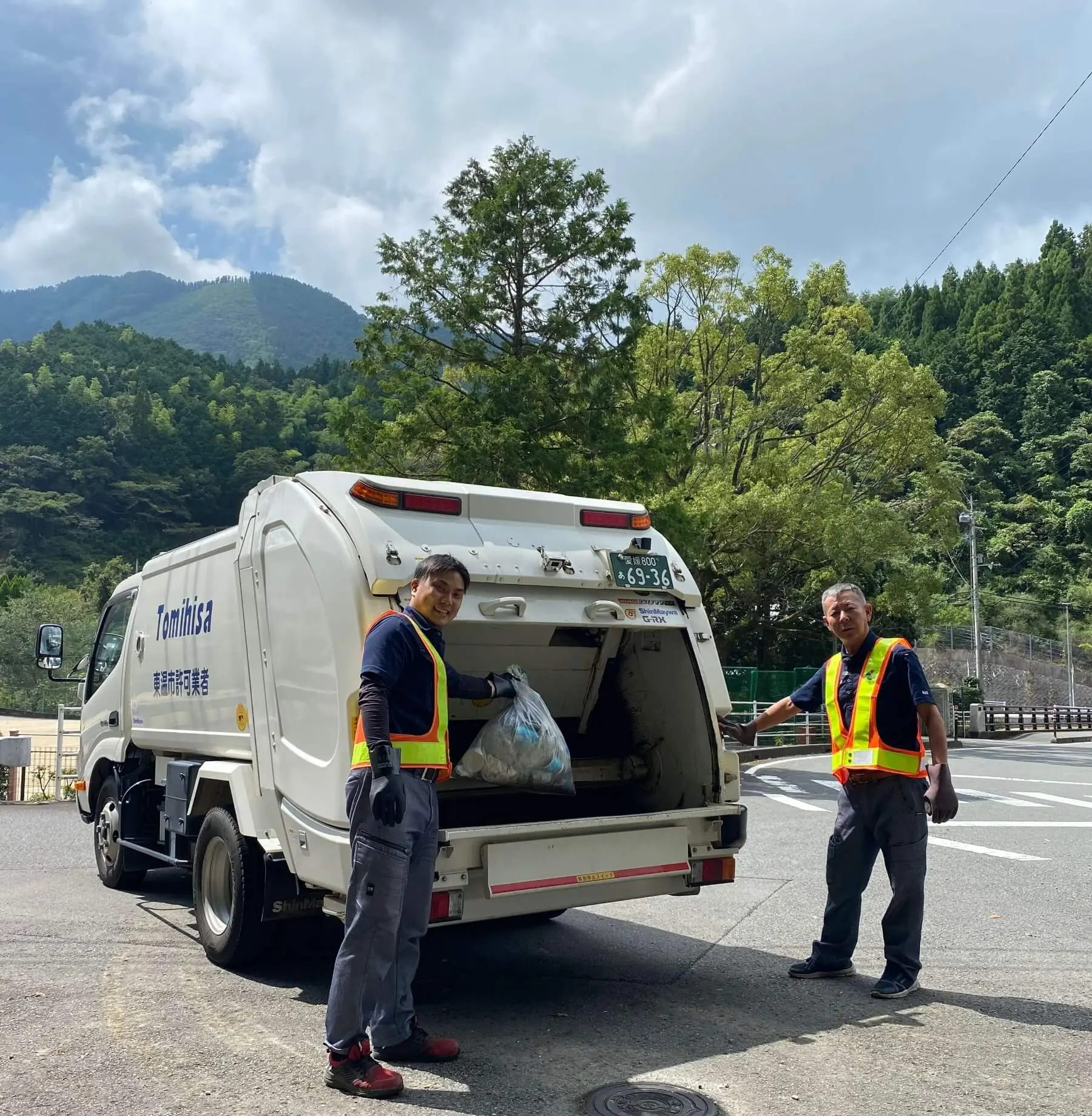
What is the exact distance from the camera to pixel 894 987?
5.18m

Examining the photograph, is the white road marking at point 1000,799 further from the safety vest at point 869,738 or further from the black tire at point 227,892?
the black tire at point 227,892

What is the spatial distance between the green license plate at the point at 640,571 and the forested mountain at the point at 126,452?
81.6m

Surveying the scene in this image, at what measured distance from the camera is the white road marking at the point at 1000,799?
13680 mm

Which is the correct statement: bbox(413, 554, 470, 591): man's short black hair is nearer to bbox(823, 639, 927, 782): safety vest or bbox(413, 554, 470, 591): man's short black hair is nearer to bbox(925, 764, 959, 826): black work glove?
bbox(823, 639, 927, 782): safety vest

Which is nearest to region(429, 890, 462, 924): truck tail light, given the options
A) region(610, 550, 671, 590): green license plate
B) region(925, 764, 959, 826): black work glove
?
region(610, 550, 671, 590): green license plate

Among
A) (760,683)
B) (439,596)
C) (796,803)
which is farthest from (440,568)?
(760,683)

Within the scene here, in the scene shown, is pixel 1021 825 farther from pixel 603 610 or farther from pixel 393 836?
pixel 393 836

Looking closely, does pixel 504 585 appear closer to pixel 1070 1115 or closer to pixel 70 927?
pixel 1070 1115

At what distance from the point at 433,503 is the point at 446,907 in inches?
73.5

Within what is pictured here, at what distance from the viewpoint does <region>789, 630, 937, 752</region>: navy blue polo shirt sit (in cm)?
533

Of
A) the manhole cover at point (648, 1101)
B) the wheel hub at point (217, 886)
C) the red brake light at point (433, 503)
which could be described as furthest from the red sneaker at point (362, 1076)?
the red brake light at point (433, 503)

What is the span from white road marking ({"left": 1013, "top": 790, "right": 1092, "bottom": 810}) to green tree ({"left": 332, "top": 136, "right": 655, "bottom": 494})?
753cm

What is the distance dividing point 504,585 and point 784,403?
85.7 ft

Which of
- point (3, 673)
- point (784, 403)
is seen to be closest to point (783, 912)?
point (784, 403)
